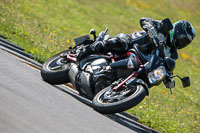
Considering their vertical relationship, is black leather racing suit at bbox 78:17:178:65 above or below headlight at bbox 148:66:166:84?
above

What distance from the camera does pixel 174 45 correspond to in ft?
24.4

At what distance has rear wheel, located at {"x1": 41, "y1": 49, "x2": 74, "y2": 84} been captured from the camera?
7962mm

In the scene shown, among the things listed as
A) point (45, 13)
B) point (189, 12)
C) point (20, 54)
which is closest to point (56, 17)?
point (45, 13)

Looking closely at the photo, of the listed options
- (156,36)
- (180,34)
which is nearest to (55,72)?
(156,36)

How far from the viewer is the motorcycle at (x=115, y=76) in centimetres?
653

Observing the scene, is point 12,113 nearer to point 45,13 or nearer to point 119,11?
point 45,13

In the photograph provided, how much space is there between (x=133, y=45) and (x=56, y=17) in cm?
1331

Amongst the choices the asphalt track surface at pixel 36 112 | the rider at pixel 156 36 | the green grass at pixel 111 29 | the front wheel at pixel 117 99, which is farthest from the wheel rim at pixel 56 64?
the green grass at pixel 111 29

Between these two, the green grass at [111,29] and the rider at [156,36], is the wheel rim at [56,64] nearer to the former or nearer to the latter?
the rider at [156,36]

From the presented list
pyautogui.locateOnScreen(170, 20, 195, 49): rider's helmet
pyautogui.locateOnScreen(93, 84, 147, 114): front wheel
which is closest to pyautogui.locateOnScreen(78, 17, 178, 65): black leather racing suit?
pyautogui.locateOnScreen(170, 20, 195, 49): rider's helmet

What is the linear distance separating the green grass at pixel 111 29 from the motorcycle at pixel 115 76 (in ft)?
5.86

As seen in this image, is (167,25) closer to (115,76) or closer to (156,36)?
(156,36)

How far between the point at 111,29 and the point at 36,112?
18.9 m

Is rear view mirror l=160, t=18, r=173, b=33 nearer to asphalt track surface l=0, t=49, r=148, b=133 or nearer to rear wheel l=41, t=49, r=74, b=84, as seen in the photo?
asphalt track surface l=0, t=49, r=148, b=133
